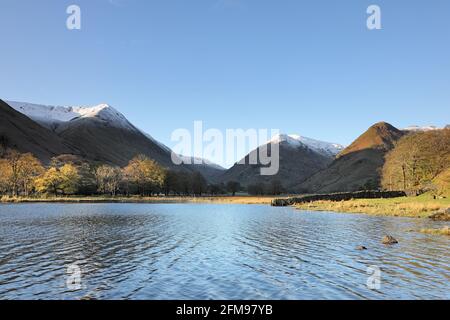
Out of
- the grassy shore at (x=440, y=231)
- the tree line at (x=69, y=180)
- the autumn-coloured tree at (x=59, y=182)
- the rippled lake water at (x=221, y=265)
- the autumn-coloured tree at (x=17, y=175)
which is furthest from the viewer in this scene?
the autumn-coloured tree at (x=59, y=182)

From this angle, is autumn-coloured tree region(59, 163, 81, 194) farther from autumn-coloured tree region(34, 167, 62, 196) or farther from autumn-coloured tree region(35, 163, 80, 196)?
autumn-coloured tree region(34, 167, 62, 196)

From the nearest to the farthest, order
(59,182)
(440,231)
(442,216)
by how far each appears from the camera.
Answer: (440,231)
(442,216)
(59,182)

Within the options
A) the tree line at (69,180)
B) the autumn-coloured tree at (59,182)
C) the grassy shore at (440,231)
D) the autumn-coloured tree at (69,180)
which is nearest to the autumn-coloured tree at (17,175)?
the tree line at (69,180)

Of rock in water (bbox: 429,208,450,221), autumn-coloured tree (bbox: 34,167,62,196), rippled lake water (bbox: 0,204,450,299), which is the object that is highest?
autumn-coloured tree (bbox: 34,167,62,196)

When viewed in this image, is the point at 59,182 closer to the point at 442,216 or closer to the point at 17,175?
the point at 17,175

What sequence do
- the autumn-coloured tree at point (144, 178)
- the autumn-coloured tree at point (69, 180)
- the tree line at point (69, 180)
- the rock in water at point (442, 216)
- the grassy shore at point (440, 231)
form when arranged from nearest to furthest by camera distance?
the grassy shore at point (440, 231) < the rock in water at point (442, 216) < the tree line at point (69, 180) < the autumn-coloured tree at point (69, 180) < the autumn-coloured tree at point (144, 178)

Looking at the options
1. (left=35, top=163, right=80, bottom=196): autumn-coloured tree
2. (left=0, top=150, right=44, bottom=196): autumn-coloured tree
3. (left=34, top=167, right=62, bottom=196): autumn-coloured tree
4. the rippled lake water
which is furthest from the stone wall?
(left=0, top=150, right=44, bottom=196): autumn-coloured tree

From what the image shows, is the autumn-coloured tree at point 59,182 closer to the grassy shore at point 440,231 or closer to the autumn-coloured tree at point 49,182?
the autumn-coloured tree at point 49,182

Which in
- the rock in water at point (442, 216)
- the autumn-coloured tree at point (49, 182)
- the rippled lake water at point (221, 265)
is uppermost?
the autumn-coloured tree at point (49, 182)

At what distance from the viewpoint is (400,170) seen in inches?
4486

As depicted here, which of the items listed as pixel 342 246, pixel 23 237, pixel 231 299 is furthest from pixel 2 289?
pixel 342 246

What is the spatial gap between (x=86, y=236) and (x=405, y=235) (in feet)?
111

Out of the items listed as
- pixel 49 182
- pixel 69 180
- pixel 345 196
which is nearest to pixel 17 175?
pixel 49 182
